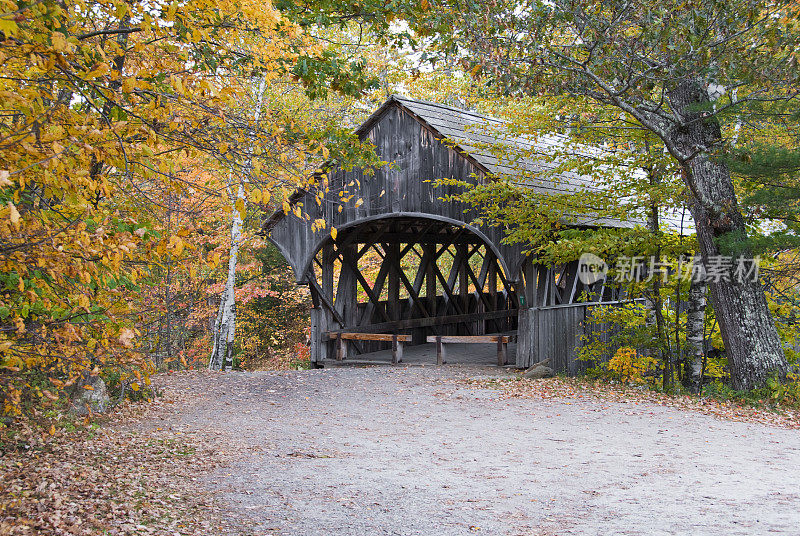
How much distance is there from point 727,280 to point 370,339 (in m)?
7.32

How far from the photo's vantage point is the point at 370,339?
14.4m

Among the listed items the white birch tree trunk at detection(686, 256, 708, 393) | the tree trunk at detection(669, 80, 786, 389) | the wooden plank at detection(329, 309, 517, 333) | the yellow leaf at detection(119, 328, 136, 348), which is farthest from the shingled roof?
the yellow leaf at detection(119, 328, 136, 348)

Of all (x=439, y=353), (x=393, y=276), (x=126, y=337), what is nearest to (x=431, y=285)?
(x=393, y=276)

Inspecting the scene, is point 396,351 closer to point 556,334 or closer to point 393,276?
point 393,276

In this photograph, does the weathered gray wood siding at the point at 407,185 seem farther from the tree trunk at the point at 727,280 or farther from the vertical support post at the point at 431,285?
the vertical support post at the point at 431,285

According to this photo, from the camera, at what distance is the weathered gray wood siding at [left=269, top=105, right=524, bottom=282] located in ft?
39.4

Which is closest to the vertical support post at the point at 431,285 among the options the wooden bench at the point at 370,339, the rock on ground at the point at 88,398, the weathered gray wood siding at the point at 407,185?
the wooden bench at the point at 370,339

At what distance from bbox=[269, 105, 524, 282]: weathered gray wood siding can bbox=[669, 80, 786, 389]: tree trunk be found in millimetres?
3115

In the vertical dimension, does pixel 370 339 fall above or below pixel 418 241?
below

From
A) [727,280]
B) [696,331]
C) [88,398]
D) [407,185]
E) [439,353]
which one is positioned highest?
[407,185]

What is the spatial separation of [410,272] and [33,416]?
67.0 ft

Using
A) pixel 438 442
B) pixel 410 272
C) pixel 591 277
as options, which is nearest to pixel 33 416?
pixel 438 442

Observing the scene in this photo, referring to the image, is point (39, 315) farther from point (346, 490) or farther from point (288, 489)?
point (346, 490)

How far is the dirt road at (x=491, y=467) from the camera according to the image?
4.51 m
